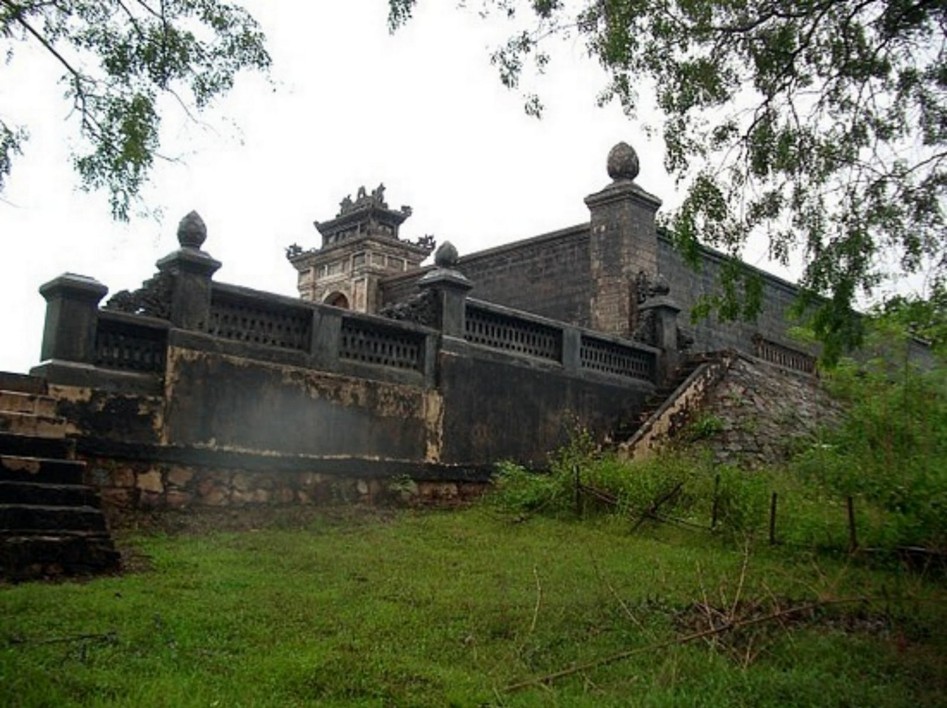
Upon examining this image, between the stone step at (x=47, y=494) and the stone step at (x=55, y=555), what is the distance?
364mm

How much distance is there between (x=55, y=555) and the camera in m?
5.94

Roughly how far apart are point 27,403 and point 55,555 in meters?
1.87

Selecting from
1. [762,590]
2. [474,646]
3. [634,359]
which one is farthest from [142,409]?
[634,359]

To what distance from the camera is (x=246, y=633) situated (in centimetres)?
478

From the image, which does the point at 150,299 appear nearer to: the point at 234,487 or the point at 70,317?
the point at 70,317

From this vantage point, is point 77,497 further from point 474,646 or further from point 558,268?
point 558,268

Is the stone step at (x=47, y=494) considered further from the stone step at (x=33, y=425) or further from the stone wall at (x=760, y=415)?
the stone wall at (x=760, y=415)

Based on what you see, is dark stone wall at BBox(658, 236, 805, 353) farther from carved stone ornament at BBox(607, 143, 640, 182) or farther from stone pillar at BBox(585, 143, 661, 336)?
carved stone ornament at BBox(607, 143, 640, 182)

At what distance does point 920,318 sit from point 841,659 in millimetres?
2613

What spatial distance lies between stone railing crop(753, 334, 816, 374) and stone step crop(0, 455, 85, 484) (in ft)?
44.8

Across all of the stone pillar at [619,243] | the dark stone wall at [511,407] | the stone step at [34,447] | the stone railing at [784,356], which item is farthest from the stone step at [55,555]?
the stone railing at [784,356]

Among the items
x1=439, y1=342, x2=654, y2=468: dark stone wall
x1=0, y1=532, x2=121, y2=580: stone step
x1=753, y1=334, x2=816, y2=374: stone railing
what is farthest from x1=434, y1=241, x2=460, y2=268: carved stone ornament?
x1=753, y1=334, x2=816, y2=374: stone railing

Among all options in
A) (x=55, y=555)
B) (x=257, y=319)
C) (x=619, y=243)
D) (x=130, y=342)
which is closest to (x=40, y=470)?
(x=55, y=555)

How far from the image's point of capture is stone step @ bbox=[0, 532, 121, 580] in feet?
18.9
